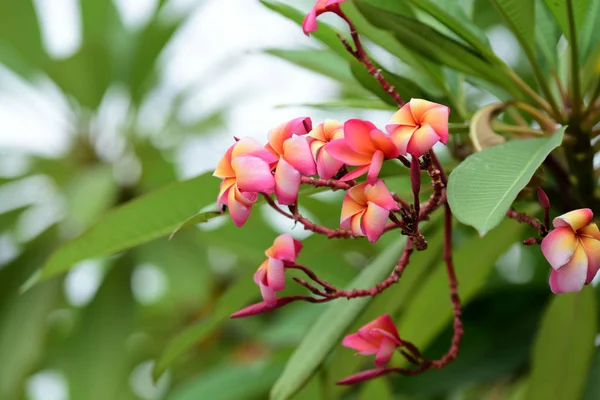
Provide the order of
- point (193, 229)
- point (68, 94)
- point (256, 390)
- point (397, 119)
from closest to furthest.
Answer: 1. point (397, 119)
2. point (256, 390)
3. point (193, 229)
4. point (68, 94)

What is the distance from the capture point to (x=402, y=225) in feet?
1.67

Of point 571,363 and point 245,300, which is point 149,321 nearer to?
point 245,300

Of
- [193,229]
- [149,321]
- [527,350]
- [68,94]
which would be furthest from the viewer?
[149,321]

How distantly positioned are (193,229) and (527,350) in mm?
725

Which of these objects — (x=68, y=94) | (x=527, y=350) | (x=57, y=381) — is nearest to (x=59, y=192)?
(x=68, y=94)

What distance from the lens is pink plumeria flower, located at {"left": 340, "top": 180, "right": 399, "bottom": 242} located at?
1.54 feet

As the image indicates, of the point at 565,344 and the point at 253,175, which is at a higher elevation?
the point at 253,175

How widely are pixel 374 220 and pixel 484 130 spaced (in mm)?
213

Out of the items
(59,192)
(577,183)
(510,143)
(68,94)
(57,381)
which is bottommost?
(57,381)

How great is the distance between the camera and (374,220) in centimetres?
47

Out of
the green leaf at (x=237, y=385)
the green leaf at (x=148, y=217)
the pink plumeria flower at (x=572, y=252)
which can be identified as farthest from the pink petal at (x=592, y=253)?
the green leaf at (x=237, y=385)

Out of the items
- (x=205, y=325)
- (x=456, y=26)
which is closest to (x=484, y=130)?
(x=456, y=26)

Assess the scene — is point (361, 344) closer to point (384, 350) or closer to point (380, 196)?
point (384, 350)

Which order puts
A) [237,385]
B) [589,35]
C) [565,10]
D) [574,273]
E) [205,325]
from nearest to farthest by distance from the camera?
[574,273] → [565,10] → [589,35] → [205,325] → [237,385]
